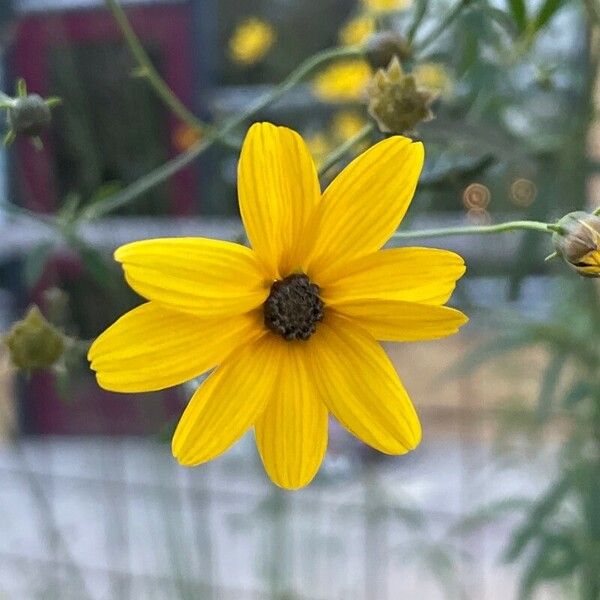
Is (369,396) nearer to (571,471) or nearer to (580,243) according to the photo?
(580,243)

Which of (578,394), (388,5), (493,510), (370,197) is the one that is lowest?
(493,510)

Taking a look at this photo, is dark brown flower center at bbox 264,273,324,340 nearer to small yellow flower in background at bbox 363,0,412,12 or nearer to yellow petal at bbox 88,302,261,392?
yellow petal at bbox 88,302,261,392

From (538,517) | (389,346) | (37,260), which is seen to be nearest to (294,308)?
(37,260)

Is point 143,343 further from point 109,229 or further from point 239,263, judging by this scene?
point 109,229

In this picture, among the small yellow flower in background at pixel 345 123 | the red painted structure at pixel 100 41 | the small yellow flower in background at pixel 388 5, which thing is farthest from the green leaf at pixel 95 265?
the small yellow flower in background at pixel 345 123

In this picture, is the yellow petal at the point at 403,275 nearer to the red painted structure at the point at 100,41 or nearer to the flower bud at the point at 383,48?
the flower bud at the point at 383,48

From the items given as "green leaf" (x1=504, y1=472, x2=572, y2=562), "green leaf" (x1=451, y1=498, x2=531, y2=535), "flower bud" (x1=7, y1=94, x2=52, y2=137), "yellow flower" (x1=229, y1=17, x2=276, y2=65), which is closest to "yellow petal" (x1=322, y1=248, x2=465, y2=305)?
"flower bud" (x1=7, y1=94, x2=52, y2=137)

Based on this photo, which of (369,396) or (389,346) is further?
(389,346)
